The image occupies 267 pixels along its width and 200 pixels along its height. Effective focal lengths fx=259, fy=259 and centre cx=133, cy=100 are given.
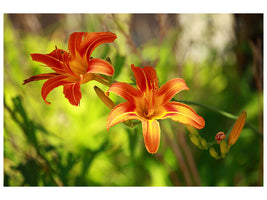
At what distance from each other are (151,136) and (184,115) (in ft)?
0.17

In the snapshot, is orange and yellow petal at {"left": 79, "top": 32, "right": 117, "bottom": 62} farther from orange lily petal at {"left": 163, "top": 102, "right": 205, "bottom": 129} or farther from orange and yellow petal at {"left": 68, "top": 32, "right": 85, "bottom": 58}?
orange lily petal at {"left": 163, "top": 102, "right": 205, "bottom": 129}

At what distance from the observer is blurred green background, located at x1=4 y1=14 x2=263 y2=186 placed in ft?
2.07

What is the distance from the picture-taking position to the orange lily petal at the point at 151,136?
32 centimetres

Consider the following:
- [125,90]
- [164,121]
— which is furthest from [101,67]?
[164,121]

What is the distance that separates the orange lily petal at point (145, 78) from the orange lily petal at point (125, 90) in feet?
0.04

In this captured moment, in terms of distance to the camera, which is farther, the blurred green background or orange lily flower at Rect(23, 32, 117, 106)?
the blurred green background

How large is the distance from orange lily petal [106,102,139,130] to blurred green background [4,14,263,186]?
0.77 feet

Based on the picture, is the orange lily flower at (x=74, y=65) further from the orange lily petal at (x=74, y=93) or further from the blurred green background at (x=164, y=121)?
the blurred green background at (x=164, y=121)

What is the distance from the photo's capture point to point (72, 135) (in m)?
0.81

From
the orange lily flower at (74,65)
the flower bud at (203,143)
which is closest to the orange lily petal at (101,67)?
the orange lily flower at (74,65)

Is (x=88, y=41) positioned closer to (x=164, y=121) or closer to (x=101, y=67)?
(x=101, y=67)

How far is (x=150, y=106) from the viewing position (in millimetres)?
359

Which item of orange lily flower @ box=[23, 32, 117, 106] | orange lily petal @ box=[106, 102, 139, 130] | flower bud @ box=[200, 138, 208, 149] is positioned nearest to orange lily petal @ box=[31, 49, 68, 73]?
orange lily flower @ box=[23, 32, 117, 106]

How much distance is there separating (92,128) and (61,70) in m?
0.48
